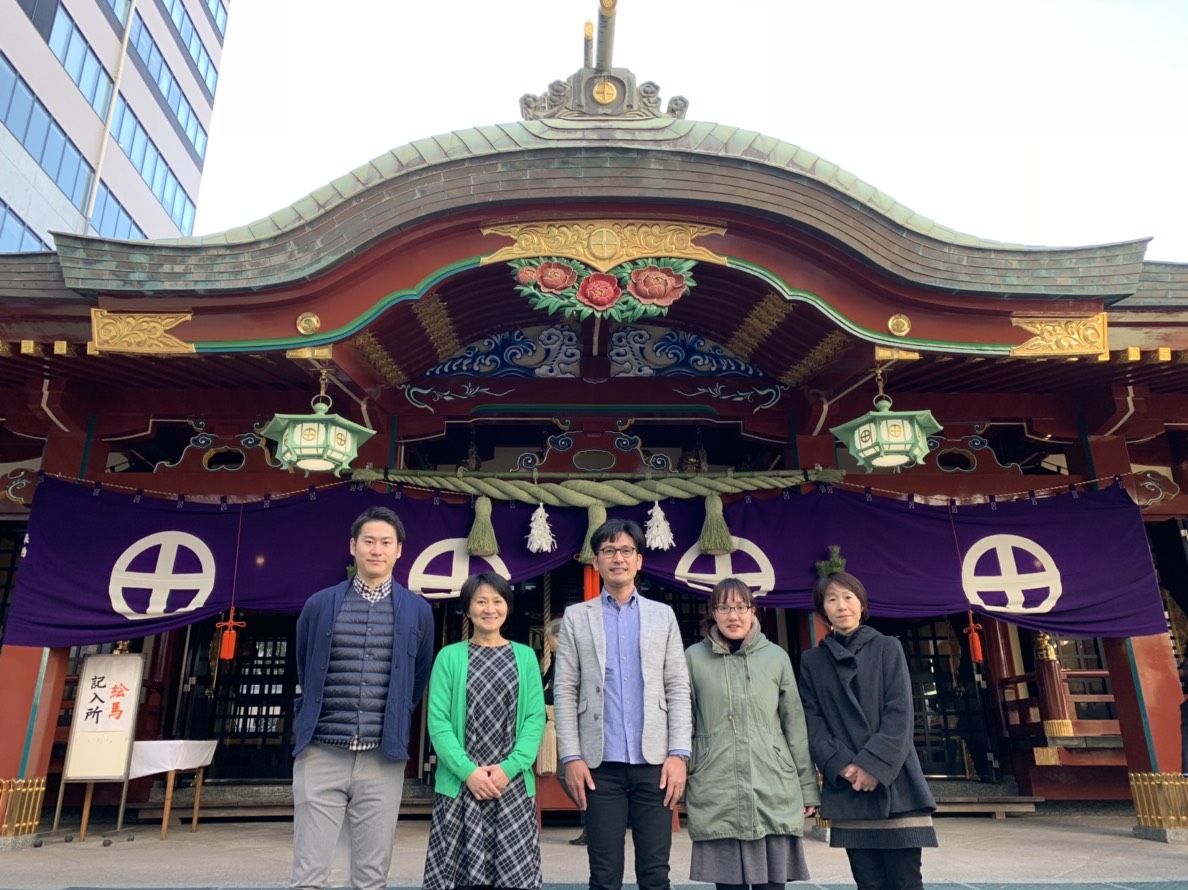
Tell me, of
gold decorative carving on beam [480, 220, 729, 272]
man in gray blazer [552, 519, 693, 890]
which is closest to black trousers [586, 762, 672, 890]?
man in gray blazer [552, 519, 693, 890]

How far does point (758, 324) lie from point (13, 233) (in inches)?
829

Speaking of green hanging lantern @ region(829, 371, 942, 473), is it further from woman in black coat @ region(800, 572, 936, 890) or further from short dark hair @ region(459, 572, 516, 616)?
short dark hair @ region(459, 572, 516, 616)

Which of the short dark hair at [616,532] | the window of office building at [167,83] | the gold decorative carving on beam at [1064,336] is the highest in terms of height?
the window of office building at [167,83]

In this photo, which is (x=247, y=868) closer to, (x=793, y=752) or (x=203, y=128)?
(x=793, y=752)

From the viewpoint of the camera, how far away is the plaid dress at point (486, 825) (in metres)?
3.30

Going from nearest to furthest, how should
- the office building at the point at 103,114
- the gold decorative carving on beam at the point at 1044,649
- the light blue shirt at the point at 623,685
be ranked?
the light blue shirt at the point at 623,685 → the gold decorative carving on beam at the point at 1044,649 → the office building at the point at 103,114

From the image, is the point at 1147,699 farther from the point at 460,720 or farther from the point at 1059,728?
the point at 460,720

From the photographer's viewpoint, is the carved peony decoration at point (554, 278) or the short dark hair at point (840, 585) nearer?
the short dark hair at point (840, 585)

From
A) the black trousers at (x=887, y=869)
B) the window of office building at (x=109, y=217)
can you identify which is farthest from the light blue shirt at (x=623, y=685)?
the window of office building at (x=109, y=217)

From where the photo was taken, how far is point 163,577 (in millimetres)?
7336

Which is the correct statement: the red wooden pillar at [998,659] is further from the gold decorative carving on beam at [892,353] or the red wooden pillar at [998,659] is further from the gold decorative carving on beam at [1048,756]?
the gold decorative carving on beam at [892,353]

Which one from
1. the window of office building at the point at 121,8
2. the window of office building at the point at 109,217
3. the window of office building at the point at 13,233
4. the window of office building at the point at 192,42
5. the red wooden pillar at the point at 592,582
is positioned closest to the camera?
the red wooden pillar at the point at 592,582

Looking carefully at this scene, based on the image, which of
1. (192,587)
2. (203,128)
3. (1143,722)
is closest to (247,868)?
(192,587)

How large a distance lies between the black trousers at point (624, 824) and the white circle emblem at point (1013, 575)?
5.17 meters
